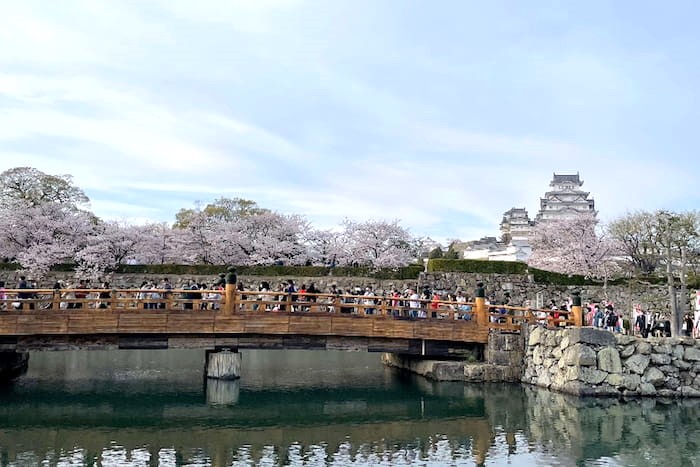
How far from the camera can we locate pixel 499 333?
21609 millimetres

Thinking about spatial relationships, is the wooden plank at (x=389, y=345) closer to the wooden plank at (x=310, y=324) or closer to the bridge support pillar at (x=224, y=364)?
the wooden plank at (x=310, y=324)

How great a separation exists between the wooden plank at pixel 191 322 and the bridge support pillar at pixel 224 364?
6.87ft

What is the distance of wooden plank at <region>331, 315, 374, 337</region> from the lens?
810 inches

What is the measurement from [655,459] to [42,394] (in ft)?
53.7

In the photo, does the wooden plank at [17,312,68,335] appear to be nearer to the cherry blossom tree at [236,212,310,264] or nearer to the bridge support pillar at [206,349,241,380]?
the bridge support pillar at [206,349,241,380]

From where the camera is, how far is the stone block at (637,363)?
19.2 metres

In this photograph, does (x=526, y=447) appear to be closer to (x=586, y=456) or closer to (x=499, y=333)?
(x=586, y=456)

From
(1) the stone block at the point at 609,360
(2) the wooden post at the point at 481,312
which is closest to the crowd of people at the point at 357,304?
(2) the wooden post at the point at 481,312

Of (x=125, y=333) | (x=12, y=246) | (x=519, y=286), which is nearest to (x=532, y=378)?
(x=125, y=333)

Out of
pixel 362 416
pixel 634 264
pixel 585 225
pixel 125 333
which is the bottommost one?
pixel 362 416

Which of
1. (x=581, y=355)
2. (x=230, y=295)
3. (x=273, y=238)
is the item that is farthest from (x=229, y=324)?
(x=273, y=238)

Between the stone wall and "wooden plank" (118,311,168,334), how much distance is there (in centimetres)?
1178

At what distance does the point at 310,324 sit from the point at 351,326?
131 cm

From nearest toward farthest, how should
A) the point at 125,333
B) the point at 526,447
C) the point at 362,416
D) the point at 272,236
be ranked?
the point at 526,447, the point at 362,416, the point at 125,333, the point at 272,236
